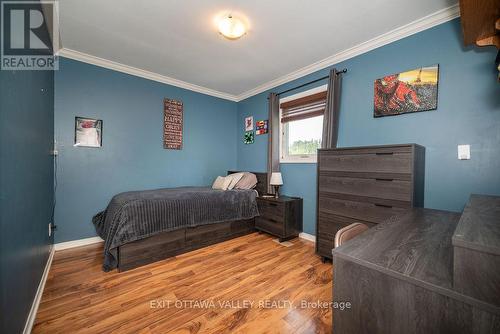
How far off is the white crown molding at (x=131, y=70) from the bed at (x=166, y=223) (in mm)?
1862

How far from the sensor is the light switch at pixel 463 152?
1739 millimetres

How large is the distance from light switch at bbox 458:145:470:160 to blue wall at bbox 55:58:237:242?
134 inches

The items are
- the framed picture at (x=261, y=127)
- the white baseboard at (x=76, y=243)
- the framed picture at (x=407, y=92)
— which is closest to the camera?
the framed picture at (x=407, y=92)

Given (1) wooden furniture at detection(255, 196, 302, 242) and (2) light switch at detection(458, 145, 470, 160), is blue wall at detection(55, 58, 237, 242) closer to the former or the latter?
(1) wooden furniture at detection(255, 196, 302, 242)

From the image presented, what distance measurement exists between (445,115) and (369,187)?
95cm

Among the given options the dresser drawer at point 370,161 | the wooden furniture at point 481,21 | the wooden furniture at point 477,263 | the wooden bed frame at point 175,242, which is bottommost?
the wooden bed frame at point 175,242

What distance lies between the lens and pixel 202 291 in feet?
5.67

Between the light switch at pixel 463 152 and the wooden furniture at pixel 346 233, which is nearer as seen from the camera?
the wooden furniture at pixel 346 233

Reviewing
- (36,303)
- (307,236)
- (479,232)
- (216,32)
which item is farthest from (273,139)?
(36,303)

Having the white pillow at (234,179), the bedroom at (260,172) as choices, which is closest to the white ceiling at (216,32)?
the bedroom at (260,172)

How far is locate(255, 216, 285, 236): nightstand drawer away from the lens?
2846mm

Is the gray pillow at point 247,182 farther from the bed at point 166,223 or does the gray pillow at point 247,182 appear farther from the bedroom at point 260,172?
the bed at point 166,223

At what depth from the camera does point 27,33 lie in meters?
1.37

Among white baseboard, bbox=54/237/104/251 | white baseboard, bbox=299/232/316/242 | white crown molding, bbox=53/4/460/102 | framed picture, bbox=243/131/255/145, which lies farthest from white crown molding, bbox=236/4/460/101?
white baseboard, bbox=54/237/104/251
